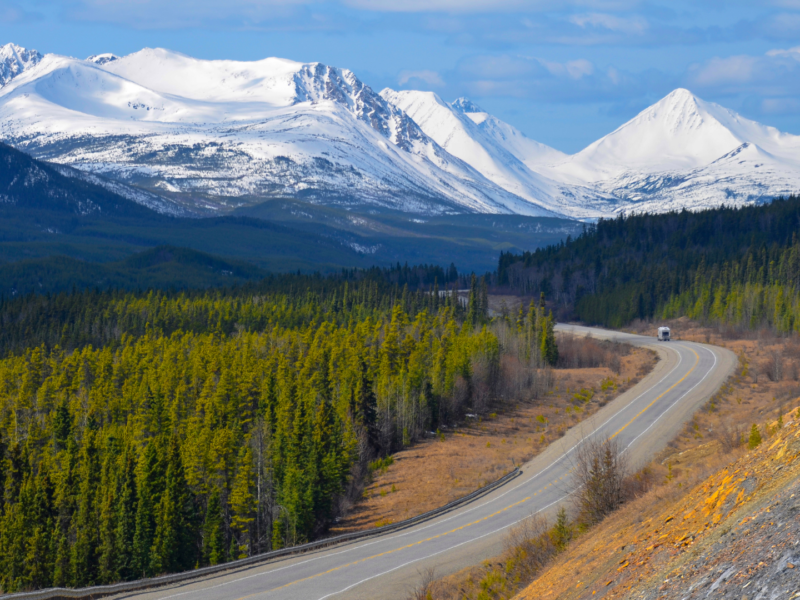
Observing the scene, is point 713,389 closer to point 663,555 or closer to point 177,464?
point 177,464

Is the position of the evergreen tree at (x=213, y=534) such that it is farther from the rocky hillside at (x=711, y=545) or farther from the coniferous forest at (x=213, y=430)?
the rocky hillside at (x=711, y=545)

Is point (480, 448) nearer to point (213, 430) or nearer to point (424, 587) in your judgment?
point (213, 430)

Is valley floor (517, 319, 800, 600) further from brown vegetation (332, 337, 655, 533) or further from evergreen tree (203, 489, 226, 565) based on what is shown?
evergreen tree (203, 489, 226, 565)

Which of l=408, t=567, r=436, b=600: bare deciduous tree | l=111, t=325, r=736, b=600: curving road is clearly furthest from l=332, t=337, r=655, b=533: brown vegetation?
l=408, t=567, r=436, b=600: bare deciduous tree

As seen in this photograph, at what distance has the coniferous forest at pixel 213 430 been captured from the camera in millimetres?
67750

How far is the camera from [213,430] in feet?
275

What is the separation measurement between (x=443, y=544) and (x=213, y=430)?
37938 millimetres

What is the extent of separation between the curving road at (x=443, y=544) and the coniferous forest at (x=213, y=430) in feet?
45.7

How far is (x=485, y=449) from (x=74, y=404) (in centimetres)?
4887

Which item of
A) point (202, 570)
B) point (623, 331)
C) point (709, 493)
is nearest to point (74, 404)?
point (202, 570)

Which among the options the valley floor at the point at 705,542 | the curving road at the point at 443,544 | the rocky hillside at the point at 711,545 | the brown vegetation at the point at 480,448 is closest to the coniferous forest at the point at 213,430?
the brown vegetation at the point at 480,448

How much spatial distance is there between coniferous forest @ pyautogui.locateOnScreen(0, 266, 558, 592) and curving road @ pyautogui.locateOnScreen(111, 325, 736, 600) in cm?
1393

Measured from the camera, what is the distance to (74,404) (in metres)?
101

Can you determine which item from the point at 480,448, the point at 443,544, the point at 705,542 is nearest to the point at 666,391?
the point at 480,448
